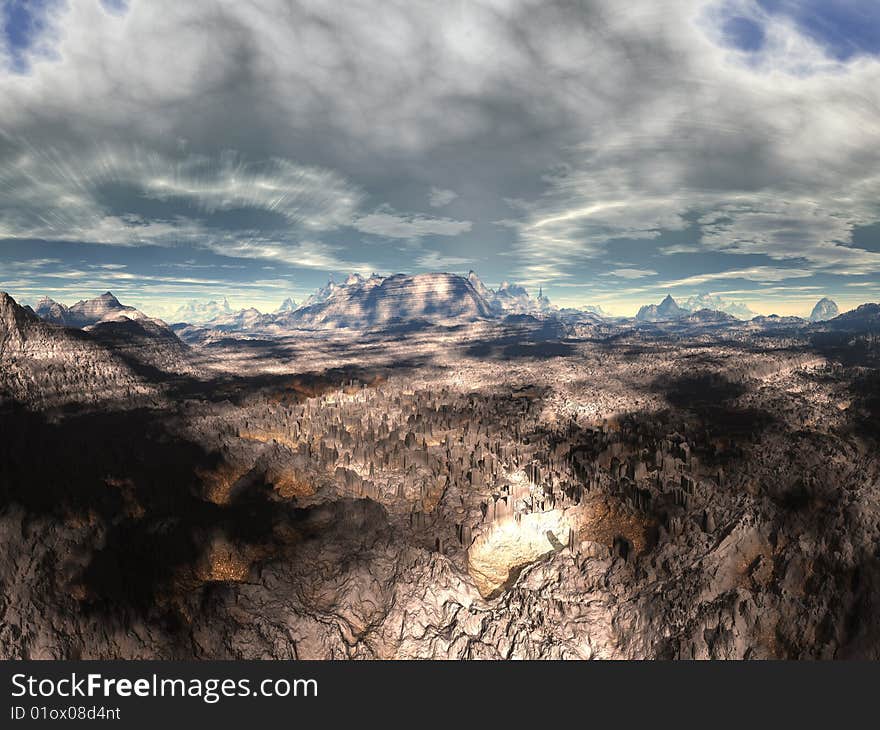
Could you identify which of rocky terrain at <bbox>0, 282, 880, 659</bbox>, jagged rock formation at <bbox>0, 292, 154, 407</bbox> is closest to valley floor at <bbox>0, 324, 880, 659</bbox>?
rocky terrain at <bbox>0, 282, 880, 659</bbox>

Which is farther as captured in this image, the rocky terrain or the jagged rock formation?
the jagged rock formation

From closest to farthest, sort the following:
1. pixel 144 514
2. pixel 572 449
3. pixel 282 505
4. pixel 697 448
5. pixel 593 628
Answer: pixel 593 628
pixel 144 514
pixel 282 505
pixel 697 448
pixel 572 449

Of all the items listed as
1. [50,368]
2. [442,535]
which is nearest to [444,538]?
[442,535]

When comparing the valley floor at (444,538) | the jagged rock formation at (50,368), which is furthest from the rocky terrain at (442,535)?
the jagged rock formation at (50,368)

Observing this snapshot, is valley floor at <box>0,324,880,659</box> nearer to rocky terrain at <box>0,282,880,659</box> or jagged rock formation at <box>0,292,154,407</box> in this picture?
rocky terrain at <box>0,282,880,659</box>

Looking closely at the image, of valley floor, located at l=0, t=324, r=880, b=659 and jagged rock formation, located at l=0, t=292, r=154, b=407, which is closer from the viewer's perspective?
valley floor, located at l=0, t=324, r=880, b=659

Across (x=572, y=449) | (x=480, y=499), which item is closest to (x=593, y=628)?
(x=480, y=499)

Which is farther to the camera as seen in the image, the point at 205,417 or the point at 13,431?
the point at 205,417

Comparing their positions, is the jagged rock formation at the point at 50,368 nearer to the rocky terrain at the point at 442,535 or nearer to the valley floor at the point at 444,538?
the rocky terrain at the point at 442,535

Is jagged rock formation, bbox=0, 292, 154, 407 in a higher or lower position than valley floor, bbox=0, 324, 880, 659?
higher

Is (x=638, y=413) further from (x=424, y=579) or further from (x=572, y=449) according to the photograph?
(x=424, y=579)

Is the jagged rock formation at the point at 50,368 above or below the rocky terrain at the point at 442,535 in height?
above
